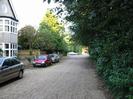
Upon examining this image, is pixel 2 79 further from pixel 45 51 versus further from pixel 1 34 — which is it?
pixel 45 51

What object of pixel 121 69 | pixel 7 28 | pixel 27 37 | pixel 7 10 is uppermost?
pixel 7 10

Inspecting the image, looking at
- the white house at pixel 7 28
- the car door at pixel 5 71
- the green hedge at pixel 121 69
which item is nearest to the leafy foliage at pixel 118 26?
the green hedge at pixel 121 69

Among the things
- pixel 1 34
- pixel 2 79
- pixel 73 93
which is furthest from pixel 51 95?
pixel 1 34

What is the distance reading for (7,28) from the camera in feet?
127

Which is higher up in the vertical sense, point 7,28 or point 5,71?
point 7,28

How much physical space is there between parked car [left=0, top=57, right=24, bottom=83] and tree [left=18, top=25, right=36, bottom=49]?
3111cm

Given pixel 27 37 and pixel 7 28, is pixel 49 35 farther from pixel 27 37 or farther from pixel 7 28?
pixel 7 28

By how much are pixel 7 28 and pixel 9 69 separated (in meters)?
22.3

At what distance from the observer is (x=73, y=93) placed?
1329cm

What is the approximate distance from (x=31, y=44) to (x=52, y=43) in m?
6.27

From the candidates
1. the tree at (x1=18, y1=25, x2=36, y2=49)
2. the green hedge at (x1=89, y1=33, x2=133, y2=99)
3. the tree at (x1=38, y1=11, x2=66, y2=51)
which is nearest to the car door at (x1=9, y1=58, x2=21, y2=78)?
the green hedge at (x1=89, y1=33, x2=133, y2=99)

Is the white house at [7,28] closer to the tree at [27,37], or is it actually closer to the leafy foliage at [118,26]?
the tree at [27,37]

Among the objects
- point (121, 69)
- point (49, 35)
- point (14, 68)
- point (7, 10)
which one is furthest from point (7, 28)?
point (121, 69)

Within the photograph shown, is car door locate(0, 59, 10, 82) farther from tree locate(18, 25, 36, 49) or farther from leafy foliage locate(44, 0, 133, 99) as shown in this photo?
tree locate(18, 25, 36, 49)
